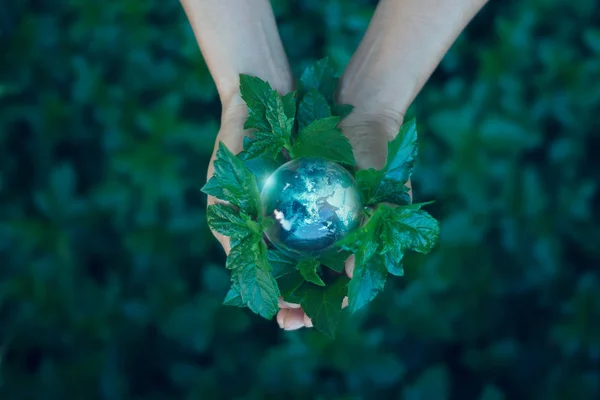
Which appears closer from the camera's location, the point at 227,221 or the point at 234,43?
the point at 227,221

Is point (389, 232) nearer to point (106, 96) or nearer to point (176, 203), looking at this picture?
point (176, 203)

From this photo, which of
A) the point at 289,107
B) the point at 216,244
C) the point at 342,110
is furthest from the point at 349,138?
the point at 216,244

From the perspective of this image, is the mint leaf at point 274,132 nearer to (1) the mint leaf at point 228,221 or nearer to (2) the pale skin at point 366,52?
(1) the mint leaf at point 228,221

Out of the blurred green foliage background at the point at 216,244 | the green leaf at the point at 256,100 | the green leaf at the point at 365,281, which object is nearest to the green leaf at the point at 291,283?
the green leaf at the point at 365,281

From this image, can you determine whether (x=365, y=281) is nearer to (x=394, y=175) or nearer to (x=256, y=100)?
(x=394, y=175)

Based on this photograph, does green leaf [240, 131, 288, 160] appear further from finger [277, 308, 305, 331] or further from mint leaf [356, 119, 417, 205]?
finger [277, 308, 305, 331]

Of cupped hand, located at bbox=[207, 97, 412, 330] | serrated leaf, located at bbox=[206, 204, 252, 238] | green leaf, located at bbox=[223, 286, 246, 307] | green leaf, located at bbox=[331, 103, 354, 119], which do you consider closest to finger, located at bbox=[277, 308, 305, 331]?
cupped hand, located at bbox=[207, 97, 412, 330]

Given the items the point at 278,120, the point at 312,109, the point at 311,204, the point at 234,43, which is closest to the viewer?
the point at 311,204
